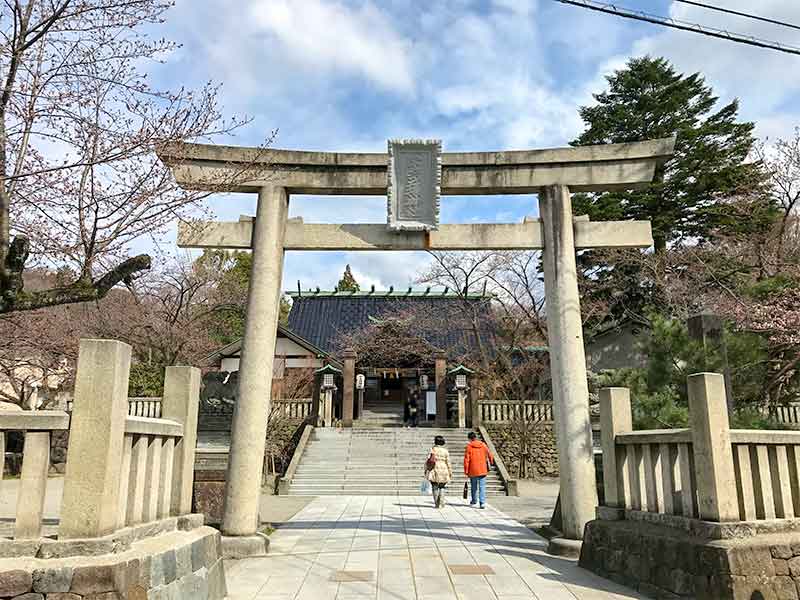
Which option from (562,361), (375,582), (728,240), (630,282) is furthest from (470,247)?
(630,282)

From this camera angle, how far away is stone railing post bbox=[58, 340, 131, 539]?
3732 millimetres

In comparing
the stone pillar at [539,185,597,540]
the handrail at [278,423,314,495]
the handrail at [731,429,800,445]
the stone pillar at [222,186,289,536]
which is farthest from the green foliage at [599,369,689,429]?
the handrail at [278,423,314,495]

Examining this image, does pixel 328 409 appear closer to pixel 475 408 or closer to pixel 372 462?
pixel 372 462

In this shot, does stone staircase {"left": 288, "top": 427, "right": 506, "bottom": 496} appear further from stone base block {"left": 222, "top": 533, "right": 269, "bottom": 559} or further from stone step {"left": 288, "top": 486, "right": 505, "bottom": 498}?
stone base block {"left": 222, "top": 533, "right": 269, "bottom": 559}

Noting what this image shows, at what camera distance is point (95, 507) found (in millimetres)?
3740

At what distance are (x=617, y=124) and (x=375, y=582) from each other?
24.3 m

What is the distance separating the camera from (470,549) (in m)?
8.02

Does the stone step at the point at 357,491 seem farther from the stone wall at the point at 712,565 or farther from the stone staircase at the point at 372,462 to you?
the stone wall at the point at 712,565

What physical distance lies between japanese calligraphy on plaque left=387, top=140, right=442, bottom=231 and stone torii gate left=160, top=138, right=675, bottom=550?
0.02 meters

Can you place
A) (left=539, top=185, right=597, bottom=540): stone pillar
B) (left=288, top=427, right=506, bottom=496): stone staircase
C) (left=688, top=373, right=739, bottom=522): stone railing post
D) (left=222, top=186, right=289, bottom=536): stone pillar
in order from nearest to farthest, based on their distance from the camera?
(left=688, top=373, right=739, bottom=522): stone railing post
(left=222, top=186, right=289, bottom=536): stone pillar
(left=539, top=185, right=597, bottom=540): stone pillar
(left=288, top=427, right=506, bottom=496): stone staircase

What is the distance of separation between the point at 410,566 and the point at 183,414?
10.9 feet

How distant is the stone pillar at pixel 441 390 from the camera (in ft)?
79.6

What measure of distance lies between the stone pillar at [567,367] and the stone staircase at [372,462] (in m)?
9.47

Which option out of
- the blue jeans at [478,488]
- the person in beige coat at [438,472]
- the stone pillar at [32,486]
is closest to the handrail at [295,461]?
the person in beige coat at [438,472]
